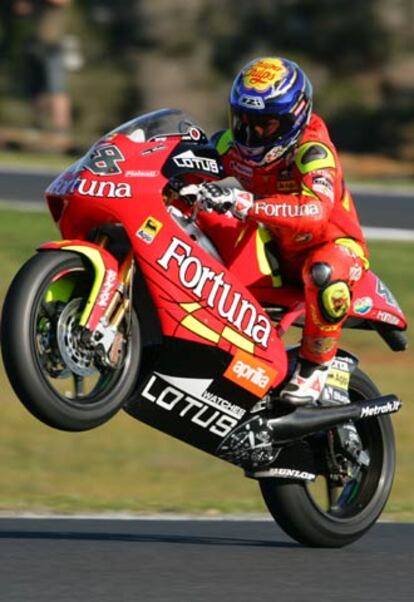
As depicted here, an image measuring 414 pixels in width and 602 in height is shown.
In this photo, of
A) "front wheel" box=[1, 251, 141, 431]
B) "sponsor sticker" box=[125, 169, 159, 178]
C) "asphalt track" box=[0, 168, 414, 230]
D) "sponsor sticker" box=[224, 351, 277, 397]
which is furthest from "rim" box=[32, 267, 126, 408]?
"asphalt track" box=[0, 168, 414, 230]

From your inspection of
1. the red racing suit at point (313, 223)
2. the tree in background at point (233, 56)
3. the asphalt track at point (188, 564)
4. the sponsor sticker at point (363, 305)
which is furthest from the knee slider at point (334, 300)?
the tree in background at point (233, 56)

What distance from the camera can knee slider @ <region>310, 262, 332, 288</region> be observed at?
21.2ft

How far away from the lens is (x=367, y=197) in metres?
20.9

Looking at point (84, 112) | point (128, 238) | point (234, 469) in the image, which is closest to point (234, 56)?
point (84, 112)

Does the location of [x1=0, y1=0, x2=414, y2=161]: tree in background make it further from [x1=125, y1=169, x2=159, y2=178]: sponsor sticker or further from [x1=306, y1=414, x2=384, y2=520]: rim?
[x1=125, y1=169, x2=159, y2=178]: sponsor sticker

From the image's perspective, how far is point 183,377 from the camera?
20.9ft

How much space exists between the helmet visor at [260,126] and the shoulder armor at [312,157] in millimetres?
135

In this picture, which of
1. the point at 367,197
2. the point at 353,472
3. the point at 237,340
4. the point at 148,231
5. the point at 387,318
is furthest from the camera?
the point at 367,197

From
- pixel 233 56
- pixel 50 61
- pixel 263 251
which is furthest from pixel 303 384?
pixel 233 56

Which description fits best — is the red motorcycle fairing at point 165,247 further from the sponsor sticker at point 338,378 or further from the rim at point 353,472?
the rim at point 353,472

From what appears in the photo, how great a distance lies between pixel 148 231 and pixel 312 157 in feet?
2.42

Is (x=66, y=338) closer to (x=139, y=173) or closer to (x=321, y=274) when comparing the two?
(x=139, y=173)

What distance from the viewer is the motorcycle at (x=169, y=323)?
19.6 feet

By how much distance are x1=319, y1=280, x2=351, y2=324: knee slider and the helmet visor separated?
0.60 meters
